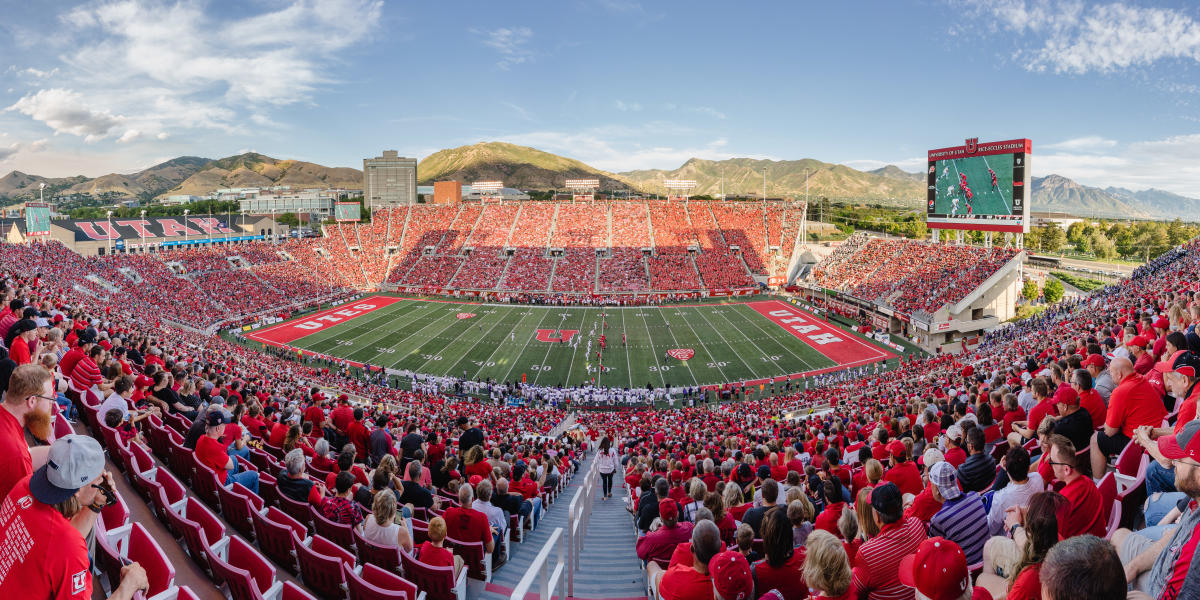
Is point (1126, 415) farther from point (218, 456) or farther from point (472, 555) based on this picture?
point (218, 456)

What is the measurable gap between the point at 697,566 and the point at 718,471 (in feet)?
22.5

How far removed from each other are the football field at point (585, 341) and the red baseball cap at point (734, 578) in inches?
1105

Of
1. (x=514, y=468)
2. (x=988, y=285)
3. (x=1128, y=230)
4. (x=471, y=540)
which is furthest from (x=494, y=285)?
(x=1128, y=230)

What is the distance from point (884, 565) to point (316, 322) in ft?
155

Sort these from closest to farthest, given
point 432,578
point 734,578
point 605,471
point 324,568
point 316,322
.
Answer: point 734,578 < point 324,568 < point 432,578 < point 605,471 < point 316,322

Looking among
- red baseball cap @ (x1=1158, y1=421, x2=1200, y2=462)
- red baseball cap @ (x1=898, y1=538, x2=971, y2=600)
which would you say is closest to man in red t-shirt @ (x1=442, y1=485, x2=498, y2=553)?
red baseball cap @ (x1=898, y1=538, x2=971, y2=600)

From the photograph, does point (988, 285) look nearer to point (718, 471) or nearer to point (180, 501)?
point (718, 471)

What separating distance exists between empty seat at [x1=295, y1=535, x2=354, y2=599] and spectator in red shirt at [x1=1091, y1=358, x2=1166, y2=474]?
6.88 meters

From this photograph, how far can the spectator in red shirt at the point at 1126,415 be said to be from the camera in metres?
5.37

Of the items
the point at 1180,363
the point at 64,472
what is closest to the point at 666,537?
the point at 64,472

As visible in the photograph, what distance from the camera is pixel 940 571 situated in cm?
359

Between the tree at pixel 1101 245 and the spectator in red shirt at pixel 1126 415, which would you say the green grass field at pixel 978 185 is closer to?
the spectator in red shirt at pixel 1126 415

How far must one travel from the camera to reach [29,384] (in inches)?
150

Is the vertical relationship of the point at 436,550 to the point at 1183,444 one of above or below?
below
